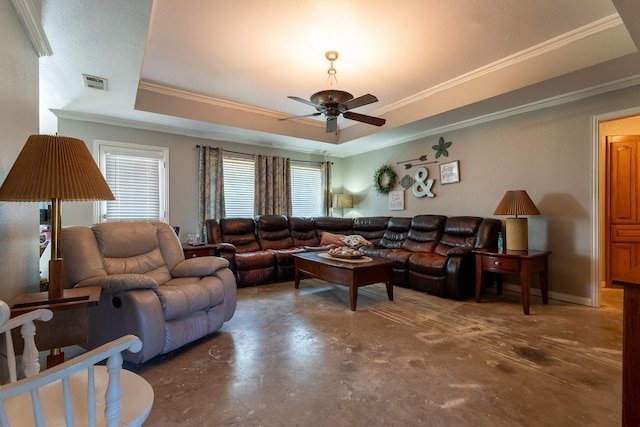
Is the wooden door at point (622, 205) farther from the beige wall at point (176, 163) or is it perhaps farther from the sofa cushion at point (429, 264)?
the beige wall at point (176, 163)

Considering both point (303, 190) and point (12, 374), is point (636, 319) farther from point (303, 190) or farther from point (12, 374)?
point (303, 190)

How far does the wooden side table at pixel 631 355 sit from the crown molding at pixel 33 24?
3.49 m

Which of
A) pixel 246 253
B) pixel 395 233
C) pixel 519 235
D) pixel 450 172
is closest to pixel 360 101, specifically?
pixel 519 235

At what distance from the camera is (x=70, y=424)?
799 mm

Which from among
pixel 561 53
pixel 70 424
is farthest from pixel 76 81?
pixel 561 53

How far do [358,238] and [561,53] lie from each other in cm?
342

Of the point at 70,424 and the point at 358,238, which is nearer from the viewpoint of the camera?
the point at 70,424

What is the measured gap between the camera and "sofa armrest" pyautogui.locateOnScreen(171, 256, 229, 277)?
272cm

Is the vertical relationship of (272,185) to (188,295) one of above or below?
above

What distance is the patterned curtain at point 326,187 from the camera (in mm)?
6582

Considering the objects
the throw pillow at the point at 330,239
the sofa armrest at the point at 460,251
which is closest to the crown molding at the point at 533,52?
the sofa armrest at the point at 460,251

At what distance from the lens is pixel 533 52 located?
305 centimetres

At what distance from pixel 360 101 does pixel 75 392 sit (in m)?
2.87

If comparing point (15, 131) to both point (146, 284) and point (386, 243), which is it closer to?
point (146, 284)
